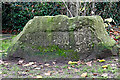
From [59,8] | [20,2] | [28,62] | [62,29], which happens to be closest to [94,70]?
[62,29]

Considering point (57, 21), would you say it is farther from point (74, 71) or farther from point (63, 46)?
point (74, 71)

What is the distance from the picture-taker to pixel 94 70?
11.2ft

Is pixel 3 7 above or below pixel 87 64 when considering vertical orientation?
above

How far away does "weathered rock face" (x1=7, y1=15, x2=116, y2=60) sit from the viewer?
413cm

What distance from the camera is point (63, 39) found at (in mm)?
4195

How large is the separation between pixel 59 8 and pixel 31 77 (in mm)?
4888

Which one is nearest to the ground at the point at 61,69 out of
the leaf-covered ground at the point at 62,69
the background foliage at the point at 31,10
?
the leaf-covered ground at the point at 62,69

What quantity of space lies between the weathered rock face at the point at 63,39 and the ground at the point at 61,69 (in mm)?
211

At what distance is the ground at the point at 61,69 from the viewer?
128 inches

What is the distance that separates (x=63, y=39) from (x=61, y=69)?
84cm

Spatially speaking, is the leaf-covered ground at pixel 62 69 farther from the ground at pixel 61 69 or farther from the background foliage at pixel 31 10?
the background foliage at pixel 31 10

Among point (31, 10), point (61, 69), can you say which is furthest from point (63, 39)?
point (31, 10)

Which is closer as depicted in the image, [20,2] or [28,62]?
[28,62]

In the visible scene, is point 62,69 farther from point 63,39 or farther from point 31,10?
point 31,10
